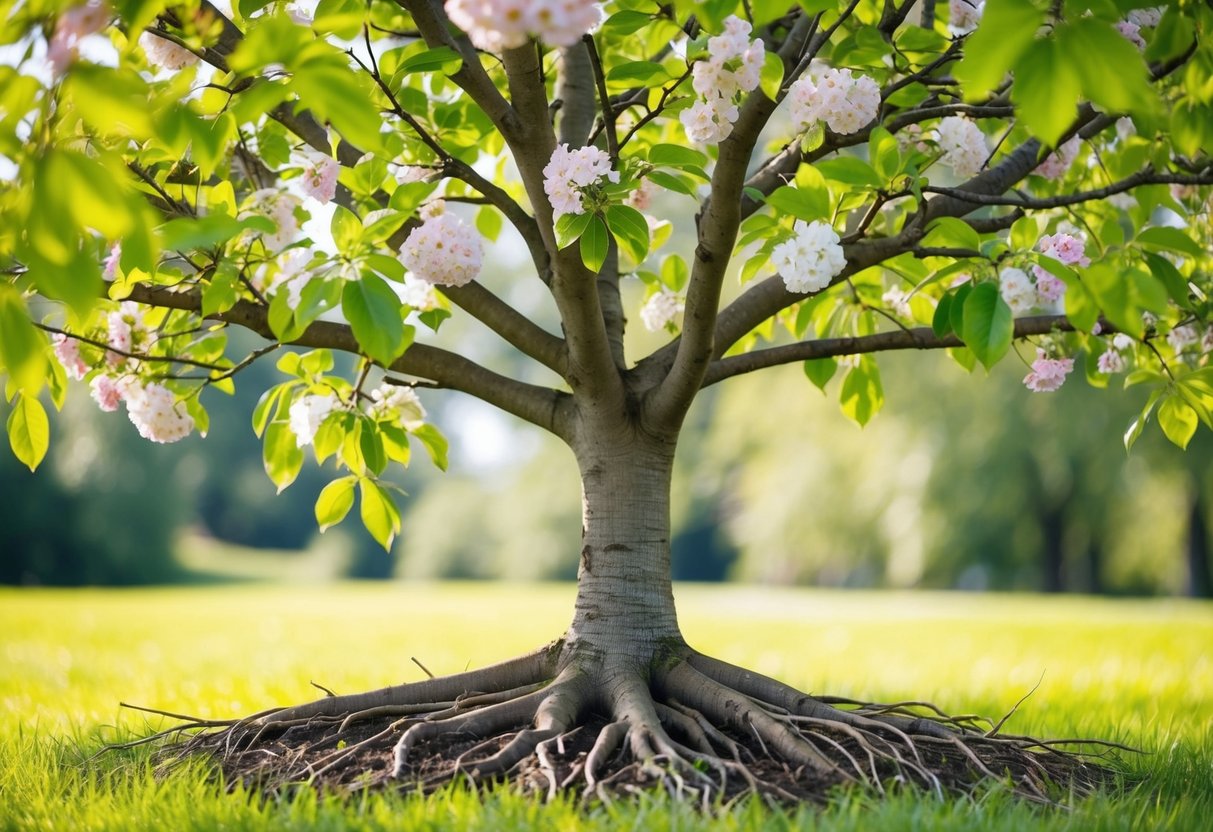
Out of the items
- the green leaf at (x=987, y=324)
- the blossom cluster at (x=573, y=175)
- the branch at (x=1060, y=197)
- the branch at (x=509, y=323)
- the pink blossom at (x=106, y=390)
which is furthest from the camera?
the pink blossom at (x=106, y=390)

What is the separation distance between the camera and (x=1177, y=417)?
2.27 meters

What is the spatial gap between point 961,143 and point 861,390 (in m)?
0.84

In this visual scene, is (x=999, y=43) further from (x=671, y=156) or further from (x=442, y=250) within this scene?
(x=442, y=250)

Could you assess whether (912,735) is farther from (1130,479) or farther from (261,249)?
(1130,479)

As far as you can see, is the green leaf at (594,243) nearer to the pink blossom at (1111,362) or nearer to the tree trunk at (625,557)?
the tree trunk at (625,557)

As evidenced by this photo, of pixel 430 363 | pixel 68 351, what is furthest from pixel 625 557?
pixel 68 351

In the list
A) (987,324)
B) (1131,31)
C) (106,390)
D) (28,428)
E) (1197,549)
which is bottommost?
(1197,549)

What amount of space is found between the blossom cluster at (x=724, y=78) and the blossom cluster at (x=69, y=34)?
3.57 ft

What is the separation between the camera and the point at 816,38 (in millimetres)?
2252

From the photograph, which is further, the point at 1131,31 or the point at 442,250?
the point at 1131,31

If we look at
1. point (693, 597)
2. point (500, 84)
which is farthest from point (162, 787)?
point (693, 597)

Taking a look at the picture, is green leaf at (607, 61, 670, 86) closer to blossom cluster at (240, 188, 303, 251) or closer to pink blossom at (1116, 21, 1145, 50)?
blossom cluster at (240, 188, 303, 251)

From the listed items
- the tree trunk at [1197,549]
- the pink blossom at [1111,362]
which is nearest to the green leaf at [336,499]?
the pink blossom at [1111,362]

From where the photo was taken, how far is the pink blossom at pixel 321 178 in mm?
2391
